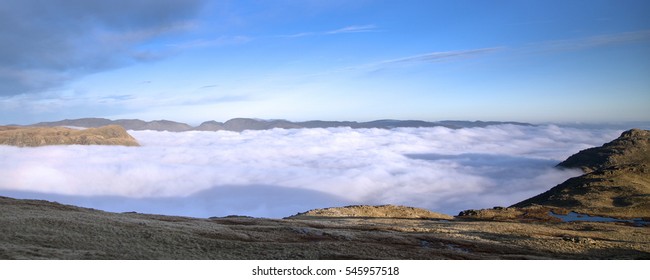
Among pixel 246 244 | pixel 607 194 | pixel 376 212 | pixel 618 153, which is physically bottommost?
pixel 376 212

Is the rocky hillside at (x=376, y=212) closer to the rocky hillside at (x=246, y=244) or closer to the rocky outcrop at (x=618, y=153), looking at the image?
the rocky hillside at (x=246, y=244)

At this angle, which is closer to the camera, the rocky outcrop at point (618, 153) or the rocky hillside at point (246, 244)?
the rocky hillside at point (246, 244)

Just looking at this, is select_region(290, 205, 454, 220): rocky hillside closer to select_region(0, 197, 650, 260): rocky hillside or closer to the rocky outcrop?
select_region(0, 197, 650, 260): rocky hillside

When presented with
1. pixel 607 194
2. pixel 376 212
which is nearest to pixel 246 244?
pixel 376 212

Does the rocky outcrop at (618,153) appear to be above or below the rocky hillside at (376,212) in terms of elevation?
above

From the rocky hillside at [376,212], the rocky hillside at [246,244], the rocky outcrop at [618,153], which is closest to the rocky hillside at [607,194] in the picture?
the rocky hillside at [376,212]

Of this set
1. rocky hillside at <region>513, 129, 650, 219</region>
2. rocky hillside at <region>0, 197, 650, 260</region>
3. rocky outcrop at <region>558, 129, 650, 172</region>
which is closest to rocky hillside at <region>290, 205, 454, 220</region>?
rocky hillside at <region>0, 197, 650, 260</region>

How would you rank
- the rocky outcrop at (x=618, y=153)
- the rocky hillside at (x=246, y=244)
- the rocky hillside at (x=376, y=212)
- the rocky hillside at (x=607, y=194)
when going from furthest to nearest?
the rocky outcrop at (x=618, y=153), the rocky hillside at (x=607, y=194), the rocky hillside at (x=376, y=212), the rocky hillside at (x=246, y=244)

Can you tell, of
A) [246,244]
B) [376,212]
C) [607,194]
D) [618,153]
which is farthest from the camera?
[618,153]

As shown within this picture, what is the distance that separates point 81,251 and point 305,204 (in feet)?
548

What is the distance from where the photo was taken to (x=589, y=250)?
32156 millimetres

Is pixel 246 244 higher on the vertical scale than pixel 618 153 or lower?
lower

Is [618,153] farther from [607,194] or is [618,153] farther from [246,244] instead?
[246,244]
